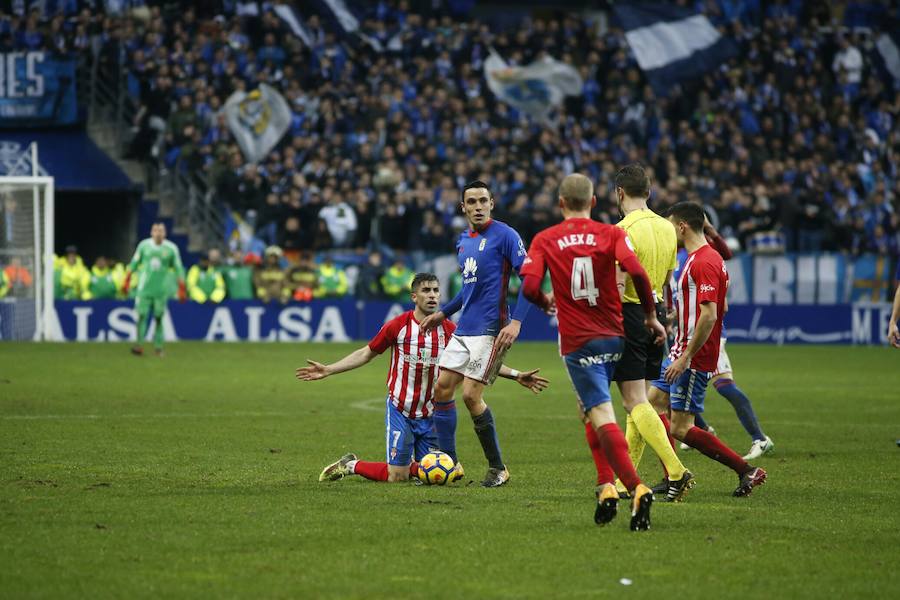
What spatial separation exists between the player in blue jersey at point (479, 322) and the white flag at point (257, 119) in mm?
23562

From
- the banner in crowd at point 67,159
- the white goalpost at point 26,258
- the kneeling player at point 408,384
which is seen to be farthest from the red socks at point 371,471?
the banner in crowd at point 67,159

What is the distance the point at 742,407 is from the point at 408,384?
3501mm

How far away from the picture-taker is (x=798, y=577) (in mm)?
6660

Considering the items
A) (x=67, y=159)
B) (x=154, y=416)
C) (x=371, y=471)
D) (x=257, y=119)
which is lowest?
(x=154, y=416)

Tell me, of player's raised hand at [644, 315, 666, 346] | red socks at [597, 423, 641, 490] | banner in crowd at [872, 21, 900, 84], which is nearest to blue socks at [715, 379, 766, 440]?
player's raised hand at [644, 315, 666, 346]

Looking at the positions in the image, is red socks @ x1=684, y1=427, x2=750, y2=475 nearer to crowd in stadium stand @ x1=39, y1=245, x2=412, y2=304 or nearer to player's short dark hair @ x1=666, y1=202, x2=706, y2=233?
player's short dark hair @ x1=666, y1=202, x2=706, y2=233

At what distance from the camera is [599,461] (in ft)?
28.0

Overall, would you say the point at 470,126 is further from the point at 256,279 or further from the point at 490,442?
the point at 490,442

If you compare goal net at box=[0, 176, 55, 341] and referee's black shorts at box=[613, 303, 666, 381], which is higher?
referee's black shorts at box=[613, 303, 666, 381]

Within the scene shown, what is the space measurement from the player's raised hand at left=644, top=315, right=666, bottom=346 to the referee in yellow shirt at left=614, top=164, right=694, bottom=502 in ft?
0.45

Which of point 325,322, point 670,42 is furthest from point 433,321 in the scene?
point 670,42

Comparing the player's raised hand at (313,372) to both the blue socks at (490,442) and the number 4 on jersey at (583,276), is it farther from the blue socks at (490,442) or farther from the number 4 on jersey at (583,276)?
the number 4 on jersey at (583,276)

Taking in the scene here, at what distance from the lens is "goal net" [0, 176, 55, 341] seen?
27.3 m

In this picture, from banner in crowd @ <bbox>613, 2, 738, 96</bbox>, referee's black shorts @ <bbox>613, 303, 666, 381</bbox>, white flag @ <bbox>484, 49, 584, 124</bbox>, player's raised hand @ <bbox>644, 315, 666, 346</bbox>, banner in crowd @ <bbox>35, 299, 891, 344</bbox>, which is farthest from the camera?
banner in crowd @ <bbox>613, 2, 738, 96</bbox>
